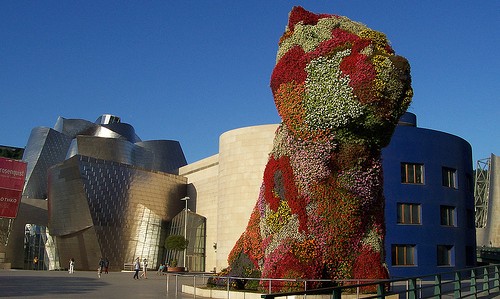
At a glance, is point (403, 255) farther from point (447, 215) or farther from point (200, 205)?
point (200, 205)

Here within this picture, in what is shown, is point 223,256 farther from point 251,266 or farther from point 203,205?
point 251,266

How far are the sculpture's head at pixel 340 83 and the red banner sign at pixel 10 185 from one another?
42.5 meters

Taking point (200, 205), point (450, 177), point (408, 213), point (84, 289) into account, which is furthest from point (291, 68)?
point (200, 205)

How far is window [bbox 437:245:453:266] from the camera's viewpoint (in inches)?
1470

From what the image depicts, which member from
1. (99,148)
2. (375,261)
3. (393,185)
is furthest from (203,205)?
(375,261)

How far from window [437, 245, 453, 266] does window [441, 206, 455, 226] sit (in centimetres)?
157

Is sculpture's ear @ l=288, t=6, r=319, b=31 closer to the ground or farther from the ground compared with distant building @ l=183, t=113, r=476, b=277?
farther from the ground

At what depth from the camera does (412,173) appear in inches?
1471

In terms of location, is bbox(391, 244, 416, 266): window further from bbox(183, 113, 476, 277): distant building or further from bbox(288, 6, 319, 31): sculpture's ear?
bbox(288, 6, 319, 31): sculpture's ear

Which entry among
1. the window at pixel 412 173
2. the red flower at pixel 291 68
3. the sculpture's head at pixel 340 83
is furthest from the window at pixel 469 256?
the red flower at pixel 291 68

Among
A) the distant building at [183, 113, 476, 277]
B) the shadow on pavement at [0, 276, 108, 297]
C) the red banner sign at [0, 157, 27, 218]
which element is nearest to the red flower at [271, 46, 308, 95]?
the shadow on pavement at [0, 276, 108, 297]

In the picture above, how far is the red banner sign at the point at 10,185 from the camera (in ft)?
168

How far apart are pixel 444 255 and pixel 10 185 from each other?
3727 cm

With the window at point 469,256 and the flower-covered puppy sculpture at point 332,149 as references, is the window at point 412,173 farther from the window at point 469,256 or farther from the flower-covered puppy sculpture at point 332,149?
the flower-covered puppy sculpture at point 332,149
